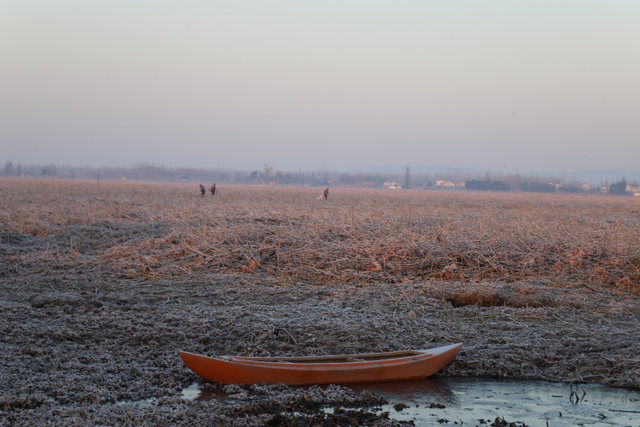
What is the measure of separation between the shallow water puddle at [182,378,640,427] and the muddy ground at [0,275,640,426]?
0.20 meters

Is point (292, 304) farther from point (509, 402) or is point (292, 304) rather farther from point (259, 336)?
point (509, 402)

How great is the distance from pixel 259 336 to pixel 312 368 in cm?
144

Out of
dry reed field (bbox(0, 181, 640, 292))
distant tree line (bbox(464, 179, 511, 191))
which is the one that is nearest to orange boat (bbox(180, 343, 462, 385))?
dry reed field (bbox(0, 181, 640, 292))

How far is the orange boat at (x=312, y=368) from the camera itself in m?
4.96

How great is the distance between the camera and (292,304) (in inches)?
300

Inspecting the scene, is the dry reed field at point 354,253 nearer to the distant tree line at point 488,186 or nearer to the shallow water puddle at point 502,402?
the shallow water puddle at point 502,402

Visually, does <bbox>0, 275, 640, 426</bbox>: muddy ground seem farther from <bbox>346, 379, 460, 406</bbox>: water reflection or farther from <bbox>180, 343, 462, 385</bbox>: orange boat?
<bbox>346, 379, 460, 406</bbox>: water reflection

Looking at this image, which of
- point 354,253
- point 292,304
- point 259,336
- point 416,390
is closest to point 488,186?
point 354,253

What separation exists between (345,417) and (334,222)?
8191 millimetres

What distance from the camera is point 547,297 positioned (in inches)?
306

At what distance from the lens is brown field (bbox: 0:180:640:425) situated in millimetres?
5191

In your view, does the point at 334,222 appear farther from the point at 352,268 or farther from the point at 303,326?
the point at 303,326

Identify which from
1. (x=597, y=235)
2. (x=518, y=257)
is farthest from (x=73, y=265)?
(x=597, y=235)

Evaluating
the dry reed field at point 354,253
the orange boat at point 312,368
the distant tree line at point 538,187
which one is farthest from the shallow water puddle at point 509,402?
the distant tree line at point 538,187
